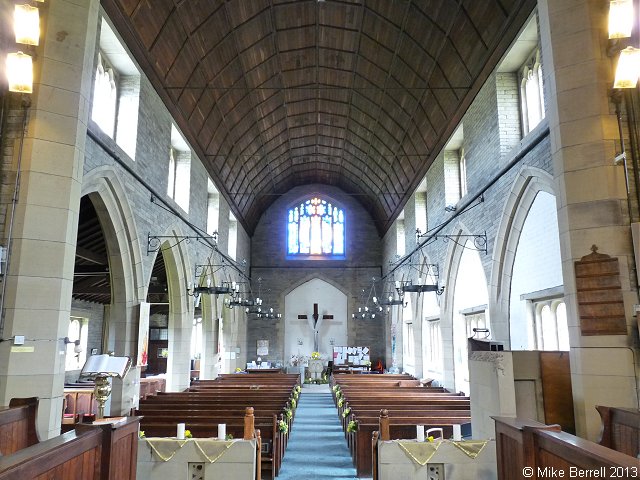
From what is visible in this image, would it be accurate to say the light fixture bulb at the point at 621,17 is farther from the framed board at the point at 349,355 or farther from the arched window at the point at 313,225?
the arched window at the point at 313,225

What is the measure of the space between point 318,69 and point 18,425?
11.3 m

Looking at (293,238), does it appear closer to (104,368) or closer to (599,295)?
(104,368)

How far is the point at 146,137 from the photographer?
32.7ft

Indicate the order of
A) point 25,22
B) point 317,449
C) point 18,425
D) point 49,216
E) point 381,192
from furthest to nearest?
point 381,192 → point 317,449 → point 49,216 → point 25,22 → point 18,425

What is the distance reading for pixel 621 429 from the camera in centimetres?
486

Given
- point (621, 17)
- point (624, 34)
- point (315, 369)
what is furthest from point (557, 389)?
point (315, 369)

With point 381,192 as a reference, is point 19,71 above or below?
below

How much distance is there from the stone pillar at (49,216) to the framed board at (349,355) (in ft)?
59.3

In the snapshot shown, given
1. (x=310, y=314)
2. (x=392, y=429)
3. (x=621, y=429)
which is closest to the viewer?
(x=621, y=429)

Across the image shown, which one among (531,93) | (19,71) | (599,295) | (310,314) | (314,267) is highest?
(531,93)

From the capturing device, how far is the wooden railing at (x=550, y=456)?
9.42 feet

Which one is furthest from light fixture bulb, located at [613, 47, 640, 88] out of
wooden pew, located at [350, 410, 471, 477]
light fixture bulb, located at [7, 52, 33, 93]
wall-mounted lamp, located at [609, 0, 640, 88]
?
light fixture bulb, located at [7, 52, 33, 93]

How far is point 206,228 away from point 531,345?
10.2 m

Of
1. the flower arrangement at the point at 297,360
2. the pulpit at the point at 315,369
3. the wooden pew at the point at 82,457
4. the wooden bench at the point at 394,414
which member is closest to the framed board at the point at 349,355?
the pulpit at the point at 315,369
